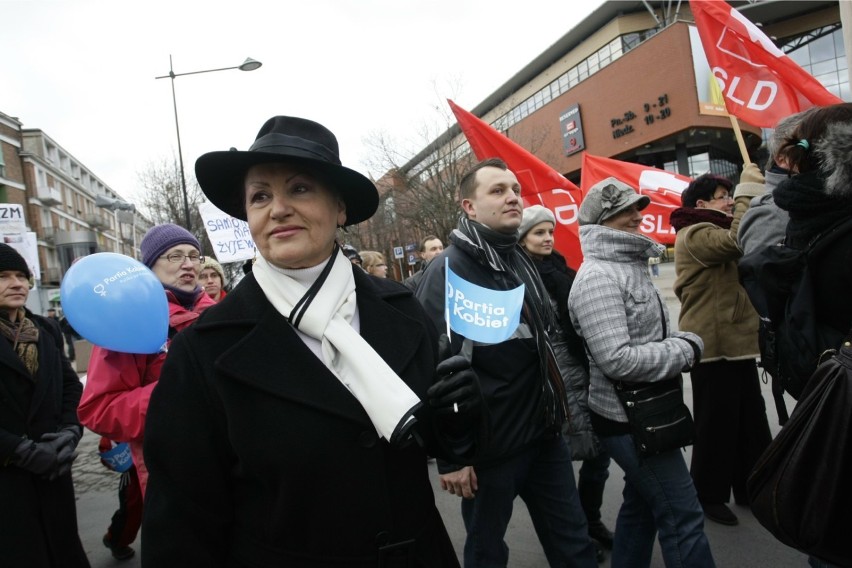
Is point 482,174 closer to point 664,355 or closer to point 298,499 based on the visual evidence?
point 664,355

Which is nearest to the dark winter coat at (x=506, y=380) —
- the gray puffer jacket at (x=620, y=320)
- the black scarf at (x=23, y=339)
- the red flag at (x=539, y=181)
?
the gray puffer jacket at (x=620, y=320)

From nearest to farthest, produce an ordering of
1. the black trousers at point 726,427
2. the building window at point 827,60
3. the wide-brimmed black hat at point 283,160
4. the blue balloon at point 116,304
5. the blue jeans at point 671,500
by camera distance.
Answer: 1. the wide-brimmed black hat at point 283,160
2. the blue jeans at point 671,500
3. the blue balloon at point 116,304
4. the black trousers at point 726,427
5. the building window at point 827,60

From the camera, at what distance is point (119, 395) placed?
2512 mm

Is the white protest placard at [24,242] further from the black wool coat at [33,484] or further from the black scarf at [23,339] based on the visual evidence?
the black wool coat at [33,484]


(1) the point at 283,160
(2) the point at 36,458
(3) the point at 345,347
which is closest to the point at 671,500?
(3) the point at 345,347


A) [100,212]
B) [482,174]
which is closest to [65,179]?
[100,212]

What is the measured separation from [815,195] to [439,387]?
5.21ft

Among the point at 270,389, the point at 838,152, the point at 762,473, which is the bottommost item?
the point at 762,473

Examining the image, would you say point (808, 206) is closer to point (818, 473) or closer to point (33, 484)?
point (818, 473)

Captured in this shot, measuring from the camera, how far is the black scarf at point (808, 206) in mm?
1887

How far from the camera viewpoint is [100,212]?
2717 inches

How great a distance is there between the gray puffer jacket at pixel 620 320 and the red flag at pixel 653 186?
12.5 feet

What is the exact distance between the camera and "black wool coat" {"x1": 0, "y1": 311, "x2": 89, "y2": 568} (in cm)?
259

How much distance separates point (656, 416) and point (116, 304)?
272 centimetres
